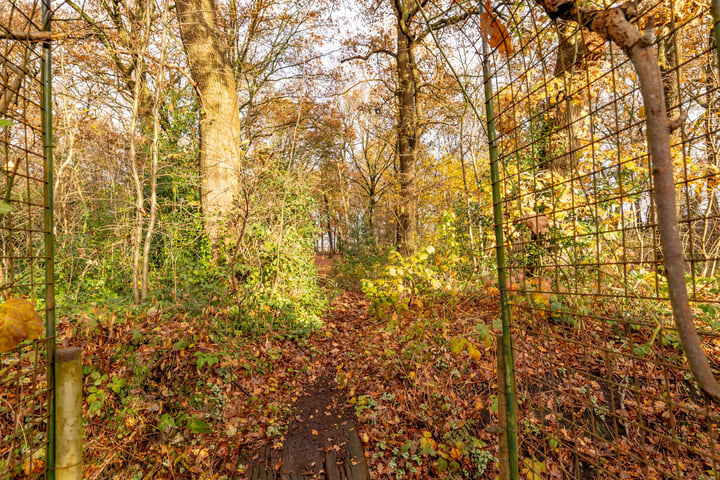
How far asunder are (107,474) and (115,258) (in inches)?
143

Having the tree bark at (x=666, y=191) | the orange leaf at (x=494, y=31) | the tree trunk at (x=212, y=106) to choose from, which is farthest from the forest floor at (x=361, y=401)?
the tree trunk at (x=212, y=106)

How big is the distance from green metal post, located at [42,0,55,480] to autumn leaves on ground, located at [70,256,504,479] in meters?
1.67

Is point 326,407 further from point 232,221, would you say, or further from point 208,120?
point 208,120

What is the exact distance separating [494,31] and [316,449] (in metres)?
3.51

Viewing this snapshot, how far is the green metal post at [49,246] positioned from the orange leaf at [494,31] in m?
2.07

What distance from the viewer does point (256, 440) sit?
3.20 meters

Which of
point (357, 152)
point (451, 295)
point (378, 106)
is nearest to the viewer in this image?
point (451, 295)

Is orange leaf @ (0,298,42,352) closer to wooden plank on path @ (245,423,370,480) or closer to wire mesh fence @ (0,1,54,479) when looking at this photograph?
wire mesh fence @ (0,1,54,479)

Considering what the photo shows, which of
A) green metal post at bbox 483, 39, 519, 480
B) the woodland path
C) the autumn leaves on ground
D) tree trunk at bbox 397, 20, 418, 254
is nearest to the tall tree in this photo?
tree trunk at bbox 397, 20, 418, 254

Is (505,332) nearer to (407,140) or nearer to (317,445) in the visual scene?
(317,445)

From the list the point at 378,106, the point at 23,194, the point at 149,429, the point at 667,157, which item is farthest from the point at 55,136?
the point at 378,106

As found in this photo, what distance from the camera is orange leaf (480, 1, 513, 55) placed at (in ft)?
5.29

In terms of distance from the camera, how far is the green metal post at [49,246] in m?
1.47

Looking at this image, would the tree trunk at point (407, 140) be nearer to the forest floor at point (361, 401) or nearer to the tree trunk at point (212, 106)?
the forest floor at point (361, 401)
